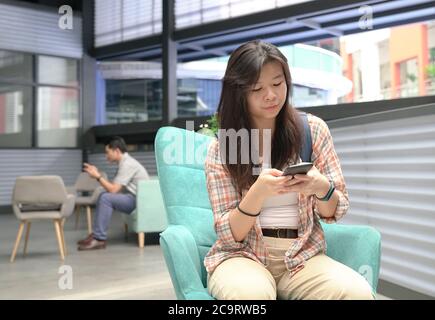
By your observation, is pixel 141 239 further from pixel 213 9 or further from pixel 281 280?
Result: pixel 213 9

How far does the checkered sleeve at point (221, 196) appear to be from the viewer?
1521mm

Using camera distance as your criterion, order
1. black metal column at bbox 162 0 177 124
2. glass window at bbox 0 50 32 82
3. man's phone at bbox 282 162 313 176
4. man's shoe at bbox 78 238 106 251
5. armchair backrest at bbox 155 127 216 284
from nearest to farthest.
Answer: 1. man's phone at bbox 282 162 313 176
2. armchair backrest at bbox 155 127 216 284
3. man's shoe at bbox 78 238 106 251
4. black metal column at bbox 162 0 177 124
5. glass window at bbox 0 50 32 82

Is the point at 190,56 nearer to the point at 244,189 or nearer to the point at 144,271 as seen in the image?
the point at 144,271

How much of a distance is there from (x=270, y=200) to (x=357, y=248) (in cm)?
38

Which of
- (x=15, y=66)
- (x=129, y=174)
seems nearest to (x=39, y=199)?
(x=129, y=174)

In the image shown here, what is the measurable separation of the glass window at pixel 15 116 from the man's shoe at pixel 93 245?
207 inches

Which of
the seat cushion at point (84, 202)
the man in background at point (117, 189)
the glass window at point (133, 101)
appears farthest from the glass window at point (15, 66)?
the man in background at point (117, 189)

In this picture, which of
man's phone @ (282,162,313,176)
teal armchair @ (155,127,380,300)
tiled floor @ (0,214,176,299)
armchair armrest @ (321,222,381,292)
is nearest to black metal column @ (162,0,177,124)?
tiled floor @ (0,214,176,299)

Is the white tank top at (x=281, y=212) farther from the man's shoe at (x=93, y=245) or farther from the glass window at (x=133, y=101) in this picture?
the glass window at (x=133, y=101)

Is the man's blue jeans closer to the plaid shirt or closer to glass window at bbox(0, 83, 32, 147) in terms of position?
the plaid shirt

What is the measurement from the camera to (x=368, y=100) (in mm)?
6160

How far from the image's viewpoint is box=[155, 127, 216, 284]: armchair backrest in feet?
6.28

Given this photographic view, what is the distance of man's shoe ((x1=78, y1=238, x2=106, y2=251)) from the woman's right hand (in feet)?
14.1
